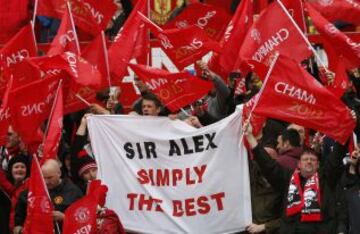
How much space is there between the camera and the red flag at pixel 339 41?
18125 mm

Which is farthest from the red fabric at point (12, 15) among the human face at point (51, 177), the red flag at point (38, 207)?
the red flag at point (38, 207)

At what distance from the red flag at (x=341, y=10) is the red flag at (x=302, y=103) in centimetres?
206

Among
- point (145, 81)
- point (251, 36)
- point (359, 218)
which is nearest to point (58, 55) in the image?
point (145, 81)

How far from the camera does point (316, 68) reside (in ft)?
66.8

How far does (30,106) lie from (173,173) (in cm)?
173

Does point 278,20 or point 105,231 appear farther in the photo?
point 278,20

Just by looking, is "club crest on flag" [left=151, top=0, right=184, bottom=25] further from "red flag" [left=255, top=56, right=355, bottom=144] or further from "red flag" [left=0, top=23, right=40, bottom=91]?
"red flag" [left=255, top=56, right=355, bottom=144]

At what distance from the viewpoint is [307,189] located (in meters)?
16.9

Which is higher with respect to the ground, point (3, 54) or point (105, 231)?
point (3, 54)

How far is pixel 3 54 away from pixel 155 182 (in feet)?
8.71

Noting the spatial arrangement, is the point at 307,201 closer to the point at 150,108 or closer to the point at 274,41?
the point at 274,41

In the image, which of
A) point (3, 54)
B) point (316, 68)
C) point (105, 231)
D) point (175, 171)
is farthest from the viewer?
point (316, 68)

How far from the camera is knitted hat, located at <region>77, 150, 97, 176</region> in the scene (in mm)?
17772

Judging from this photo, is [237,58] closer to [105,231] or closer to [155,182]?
[155,182]
